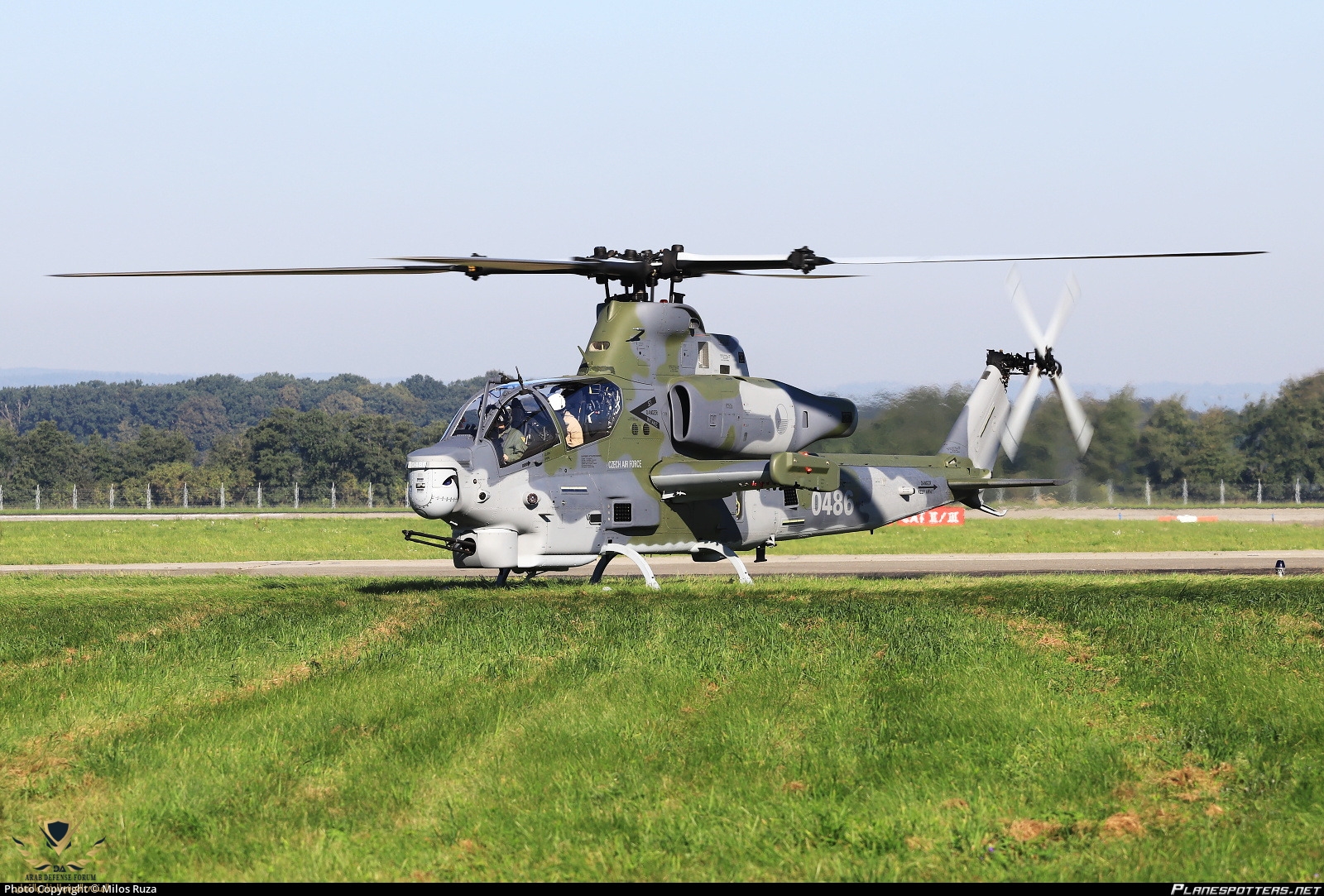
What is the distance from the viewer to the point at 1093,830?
22.6ft

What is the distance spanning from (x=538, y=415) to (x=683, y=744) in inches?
437

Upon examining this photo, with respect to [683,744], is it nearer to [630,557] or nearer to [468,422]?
[630,557]

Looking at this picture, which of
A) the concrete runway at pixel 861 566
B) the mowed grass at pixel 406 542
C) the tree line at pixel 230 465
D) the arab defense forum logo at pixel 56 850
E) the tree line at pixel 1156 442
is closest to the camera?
the arab defense forum logo at pixel 56 850

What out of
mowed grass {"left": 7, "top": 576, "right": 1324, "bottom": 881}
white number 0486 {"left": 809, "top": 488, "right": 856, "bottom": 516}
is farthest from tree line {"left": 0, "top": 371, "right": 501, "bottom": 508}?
mowed grass {"left": 7, "top": 576, "right": 1324, "bottom": 881}

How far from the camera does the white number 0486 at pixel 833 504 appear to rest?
74.6 ft

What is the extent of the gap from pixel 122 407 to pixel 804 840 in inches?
8004

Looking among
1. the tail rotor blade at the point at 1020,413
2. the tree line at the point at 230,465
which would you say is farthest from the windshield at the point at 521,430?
the tree line at the point at 230,465

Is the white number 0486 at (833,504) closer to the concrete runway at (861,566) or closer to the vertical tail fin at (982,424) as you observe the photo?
the concrete runway at (861,566)

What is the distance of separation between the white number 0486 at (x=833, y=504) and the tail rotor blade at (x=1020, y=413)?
4.64 m

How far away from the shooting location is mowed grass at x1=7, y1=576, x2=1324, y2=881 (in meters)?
6.70

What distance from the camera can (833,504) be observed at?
22984 mm

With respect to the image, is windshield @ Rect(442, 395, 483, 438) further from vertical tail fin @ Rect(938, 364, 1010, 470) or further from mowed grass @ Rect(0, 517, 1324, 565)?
mowed grass @ Rect(0, 517, 1324, 565)

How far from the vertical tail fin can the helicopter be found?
292cm

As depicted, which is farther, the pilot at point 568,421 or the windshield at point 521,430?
the pilot at point 568,421
